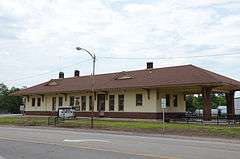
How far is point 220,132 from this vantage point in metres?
28.5

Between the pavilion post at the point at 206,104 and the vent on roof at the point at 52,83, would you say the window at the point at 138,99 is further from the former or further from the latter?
the vent on roof at the point at 52,83

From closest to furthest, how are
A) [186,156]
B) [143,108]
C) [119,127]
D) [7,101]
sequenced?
1. [186,156]
2. [119,127]
3. [143,108]
4. [7,101]

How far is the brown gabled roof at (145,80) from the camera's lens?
128ft

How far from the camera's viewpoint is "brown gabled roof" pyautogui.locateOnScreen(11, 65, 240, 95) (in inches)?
1538

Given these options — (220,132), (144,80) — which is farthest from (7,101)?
(220,132)

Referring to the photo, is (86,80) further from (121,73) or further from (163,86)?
(163,86)

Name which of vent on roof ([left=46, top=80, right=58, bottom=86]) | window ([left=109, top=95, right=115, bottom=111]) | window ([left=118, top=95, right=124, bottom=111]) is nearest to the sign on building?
window ([left=109, top=95, right=115, bottom=111])

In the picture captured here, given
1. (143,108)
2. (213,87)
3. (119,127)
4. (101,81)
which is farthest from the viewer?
(101,81)

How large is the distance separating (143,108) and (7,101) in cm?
4858

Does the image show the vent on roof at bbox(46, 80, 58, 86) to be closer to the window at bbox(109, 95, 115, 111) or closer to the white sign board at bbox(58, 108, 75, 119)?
the white sign board at bbox(58, 108, 75, 119)

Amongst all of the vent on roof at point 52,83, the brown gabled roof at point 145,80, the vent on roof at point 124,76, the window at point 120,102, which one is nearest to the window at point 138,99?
the brown gabled roof at point 145,80

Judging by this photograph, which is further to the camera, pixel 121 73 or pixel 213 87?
pixel 121 73

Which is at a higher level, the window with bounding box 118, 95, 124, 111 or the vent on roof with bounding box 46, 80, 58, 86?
the vent on roof with bounding box 46, 80, 58, 86

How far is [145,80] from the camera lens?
44.7m
